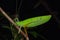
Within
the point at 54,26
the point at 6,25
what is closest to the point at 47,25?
the point at 54,26

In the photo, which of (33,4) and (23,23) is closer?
(23,23)

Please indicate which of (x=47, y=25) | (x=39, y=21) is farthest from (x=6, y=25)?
(x=39, y=21)

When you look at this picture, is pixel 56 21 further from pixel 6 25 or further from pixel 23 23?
pixel 23 23

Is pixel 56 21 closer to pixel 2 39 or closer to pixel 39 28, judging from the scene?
pixel 39 28

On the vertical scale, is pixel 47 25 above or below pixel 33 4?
below

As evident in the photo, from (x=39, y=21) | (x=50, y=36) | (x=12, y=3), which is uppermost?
(x=12, y=3)

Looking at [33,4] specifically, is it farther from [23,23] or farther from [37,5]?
[23,23]

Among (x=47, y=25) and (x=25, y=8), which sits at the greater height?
(x=25, y=8)
